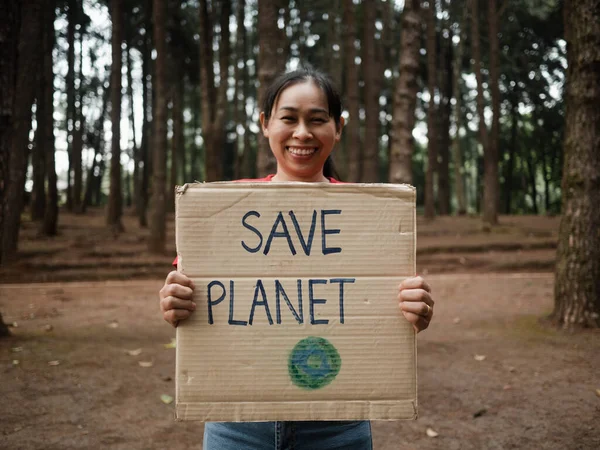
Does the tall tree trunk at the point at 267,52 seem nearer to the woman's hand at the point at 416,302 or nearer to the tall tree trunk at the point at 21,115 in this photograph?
the tall tree trunk at the point at 21,115

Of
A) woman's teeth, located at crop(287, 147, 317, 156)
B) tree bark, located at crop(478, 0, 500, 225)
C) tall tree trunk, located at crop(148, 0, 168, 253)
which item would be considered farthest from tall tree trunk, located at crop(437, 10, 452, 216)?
woman's teeth, located at crop(287, 147, 317, 156)

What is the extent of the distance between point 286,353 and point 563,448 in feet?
7.70

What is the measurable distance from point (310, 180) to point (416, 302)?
0.52m

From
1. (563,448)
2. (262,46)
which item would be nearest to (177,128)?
(262,46)

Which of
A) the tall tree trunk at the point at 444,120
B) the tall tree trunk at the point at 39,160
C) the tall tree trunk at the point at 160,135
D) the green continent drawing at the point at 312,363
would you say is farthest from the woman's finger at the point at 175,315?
the tall tree trunk at the point at 444,120

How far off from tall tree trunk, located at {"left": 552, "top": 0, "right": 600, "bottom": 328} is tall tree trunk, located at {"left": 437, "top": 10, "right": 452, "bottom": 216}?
16100 millimetres

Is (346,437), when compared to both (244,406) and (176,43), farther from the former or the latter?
(176,43)

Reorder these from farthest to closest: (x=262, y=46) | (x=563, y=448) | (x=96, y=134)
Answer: (x=96, y=134)
(x=262, y=46)
(x=563, y=448)

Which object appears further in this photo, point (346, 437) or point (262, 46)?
point (262, 46)

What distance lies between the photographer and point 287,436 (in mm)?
1507

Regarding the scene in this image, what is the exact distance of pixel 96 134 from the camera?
2664cm

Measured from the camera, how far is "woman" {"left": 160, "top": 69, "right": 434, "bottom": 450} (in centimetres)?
144

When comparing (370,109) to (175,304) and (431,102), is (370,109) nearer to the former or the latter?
(431,102)

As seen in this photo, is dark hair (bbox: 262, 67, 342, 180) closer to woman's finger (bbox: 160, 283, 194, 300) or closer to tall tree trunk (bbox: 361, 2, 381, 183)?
woman's finger (bbox: 160, 283, 194, 300)
